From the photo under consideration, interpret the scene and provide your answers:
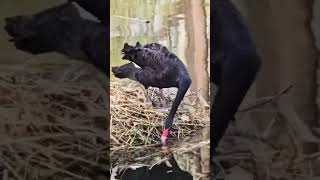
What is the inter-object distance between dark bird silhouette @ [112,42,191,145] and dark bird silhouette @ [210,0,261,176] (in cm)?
13

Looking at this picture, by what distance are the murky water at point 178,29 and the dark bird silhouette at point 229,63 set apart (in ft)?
0.13

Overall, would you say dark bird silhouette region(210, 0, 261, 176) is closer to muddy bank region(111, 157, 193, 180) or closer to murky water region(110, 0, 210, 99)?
murky water region(110, 0, 210, 99)

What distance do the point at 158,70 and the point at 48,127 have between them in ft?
1.52

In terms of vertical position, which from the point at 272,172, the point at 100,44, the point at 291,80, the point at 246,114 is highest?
the point at 100,44

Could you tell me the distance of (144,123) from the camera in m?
1.86

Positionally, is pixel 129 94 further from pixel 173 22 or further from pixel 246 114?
pixel 246 114

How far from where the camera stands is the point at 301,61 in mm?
1867

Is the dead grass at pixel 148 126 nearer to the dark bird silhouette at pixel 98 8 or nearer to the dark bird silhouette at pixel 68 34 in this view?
the dark bird silhouette at pixel 68 34

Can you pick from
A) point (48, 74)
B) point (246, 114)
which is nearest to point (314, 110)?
point (246, 114)

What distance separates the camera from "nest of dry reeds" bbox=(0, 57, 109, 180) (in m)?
1.82

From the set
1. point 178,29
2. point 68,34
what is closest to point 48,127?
point 68,34

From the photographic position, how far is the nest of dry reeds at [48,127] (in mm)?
1820

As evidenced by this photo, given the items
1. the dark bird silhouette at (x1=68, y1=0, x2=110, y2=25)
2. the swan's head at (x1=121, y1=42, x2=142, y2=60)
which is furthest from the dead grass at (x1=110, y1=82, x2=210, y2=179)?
the dark bird silhouette at (x1=68, y1=0, x2=110, y2=25)

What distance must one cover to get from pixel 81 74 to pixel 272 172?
31.8 inches
